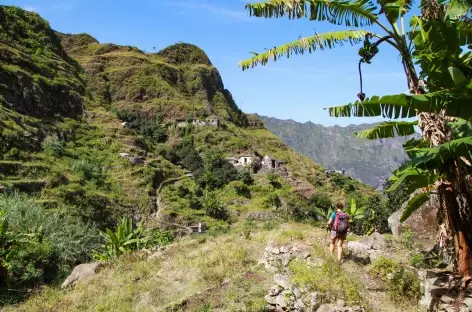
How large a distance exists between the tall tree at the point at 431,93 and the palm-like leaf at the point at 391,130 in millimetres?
15

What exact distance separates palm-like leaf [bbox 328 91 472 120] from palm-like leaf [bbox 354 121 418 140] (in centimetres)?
Result: 60

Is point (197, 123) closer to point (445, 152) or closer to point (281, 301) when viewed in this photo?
point (281, 301)

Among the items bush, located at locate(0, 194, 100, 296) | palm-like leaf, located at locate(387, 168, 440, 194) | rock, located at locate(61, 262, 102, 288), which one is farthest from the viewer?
bush, located at locate(0, 194, 100, 296)

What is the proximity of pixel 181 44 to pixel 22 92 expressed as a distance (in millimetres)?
72082

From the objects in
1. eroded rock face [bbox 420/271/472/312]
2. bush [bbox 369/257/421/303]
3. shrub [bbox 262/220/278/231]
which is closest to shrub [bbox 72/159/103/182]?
shrub [bbox 262/220/278/231]

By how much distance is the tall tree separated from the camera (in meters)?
Answer: 5.59

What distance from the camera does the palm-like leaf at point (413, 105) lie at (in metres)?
5.44

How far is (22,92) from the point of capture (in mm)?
51594

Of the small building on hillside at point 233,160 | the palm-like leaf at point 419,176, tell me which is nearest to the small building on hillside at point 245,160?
the small building on hillside at point 233,160

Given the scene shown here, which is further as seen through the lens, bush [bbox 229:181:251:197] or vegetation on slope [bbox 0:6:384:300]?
bush [bbox 229:181:251:197]

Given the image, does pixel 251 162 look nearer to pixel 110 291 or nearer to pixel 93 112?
pixel 93 112

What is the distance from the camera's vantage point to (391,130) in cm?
672

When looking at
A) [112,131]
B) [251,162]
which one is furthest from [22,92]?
[251,162]

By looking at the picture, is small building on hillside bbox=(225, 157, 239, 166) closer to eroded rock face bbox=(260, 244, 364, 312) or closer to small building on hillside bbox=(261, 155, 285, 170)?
small building on hillside bbox=(261, 155, 285, 170)
